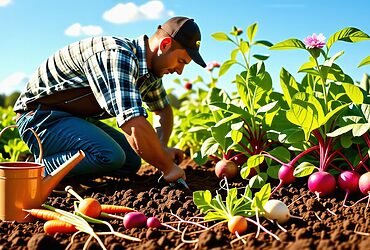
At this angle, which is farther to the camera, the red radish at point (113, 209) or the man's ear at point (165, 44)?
the man's ear at point (165, 44)

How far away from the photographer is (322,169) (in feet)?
8.24

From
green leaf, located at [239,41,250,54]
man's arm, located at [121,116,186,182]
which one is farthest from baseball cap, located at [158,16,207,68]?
man's arm, located at [121,116,186,182]

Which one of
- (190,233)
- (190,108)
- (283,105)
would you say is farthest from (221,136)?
(190,108)

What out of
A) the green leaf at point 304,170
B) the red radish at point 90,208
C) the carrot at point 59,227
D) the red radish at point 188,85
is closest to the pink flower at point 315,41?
the green leaf at point 304,170

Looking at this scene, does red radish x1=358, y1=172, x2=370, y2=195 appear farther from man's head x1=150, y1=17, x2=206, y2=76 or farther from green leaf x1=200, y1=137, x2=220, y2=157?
man's head x1=150, y1=17, x2=206, y2=76

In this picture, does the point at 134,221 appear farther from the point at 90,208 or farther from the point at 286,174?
the point at 286,174

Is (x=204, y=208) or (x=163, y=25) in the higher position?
(x=163, y=25)

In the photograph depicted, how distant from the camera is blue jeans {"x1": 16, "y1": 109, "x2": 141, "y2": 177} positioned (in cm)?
311

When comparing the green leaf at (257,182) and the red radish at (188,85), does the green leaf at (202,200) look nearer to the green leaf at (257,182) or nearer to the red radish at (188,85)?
the green leaf at (257,182)

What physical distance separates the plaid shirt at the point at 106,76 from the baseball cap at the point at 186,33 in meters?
0.19

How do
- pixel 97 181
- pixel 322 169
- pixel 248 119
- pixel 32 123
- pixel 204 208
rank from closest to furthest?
pixel 204 208 → pixel 322 169 → pixel 248 119 → pixel 32 123 → pixel 97 181

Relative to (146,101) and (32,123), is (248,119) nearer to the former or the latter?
(146,101)

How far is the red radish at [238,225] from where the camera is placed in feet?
6.13

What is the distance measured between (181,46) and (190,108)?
1.46 meters
